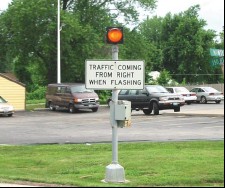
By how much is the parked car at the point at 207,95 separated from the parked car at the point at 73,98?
1294cm

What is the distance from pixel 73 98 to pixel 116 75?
96.1 feet

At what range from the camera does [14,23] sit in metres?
48.8

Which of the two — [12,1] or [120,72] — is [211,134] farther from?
[12,1]

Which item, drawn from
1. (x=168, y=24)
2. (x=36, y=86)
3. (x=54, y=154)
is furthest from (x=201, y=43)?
(x=54, y=154)

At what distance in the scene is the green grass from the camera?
406 inches

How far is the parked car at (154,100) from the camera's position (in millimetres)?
33094

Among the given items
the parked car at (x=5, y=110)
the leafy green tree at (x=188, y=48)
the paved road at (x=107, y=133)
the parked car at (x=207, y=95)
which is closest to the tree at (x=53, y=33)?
the parked car at (x=207, y=95)

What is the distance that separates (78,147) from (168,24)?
7708 centimetres

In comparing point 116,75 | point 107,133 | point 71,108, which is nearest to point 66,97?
point 71,108

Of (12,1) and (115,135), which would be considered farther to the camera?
(12,1)

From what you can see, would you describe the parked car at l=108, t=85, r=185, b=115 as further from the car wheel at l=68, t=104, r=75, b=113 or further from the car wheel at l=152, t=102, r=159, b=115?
the car wheel at l=68, t=104, r=75, b=113

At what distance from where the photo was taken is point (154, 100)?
33281 millimetres

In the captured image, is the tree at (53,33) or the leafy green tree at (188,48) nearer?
the tree at (53,33)

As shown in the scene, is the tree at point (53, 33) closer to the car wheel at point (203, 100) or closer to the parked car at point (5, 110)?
the car wheel at point (203, 100)
